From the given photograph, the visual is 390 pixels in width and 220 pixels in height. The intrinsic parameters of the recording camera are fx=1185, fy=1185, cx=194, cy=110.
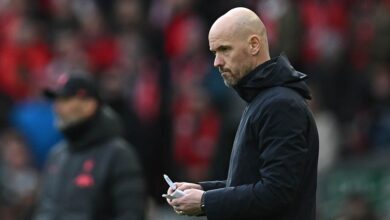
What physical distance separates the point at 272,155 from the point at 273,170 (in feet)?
0.22

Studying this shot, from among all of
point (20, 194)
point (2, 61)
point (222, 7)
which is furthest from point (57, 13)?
point (20, 194)

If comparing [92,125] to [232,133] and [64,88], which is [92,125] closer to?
[64,88]

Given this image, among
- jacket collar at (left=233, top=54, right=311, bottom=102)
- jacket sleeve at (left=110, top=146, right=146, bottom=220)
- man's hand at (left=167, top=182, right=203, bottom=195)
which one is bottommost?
jacket sleeve at (left=110, top=146, right=146, bottom=220)

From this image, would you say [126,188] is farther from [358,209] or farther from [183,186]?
[358,209]

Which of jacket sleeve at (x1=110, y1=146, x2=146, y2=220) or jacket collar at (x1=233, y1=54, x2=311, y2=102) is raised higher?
jacket collar at (x1=233, y1=54, x2=311, y2=102)

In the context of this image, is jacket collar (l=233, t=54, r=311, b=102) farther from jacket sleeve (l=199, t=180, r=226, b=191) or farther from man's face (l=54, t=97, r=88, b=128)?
man's face (l=54, t=97, r=88, b=128)

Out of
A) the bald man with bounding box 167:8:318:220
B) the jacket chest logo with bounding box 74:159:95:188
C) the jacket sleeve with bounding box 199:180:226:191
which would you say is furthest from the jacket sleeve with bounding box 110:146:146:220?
the bald man with bounding box 167:8:318:220

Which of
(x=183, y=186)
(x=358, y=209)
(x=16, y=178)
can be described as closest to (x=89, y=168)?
(x=183, y=186)

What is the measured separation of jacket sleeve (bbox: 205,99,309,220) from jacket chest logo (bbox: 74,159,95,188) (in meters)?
2.70

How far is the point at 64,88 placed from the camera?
8.40 meters

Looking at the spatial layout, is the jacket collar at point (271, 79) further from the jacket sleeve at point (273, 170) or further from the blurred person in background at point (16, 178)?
the blurred person in background at point (16, 178)

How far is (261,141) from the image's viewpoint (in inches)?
209

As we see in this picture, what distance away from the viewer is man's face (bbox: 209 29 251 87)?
5387 millimetres

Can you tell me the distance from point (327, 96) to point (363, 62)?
89cm
